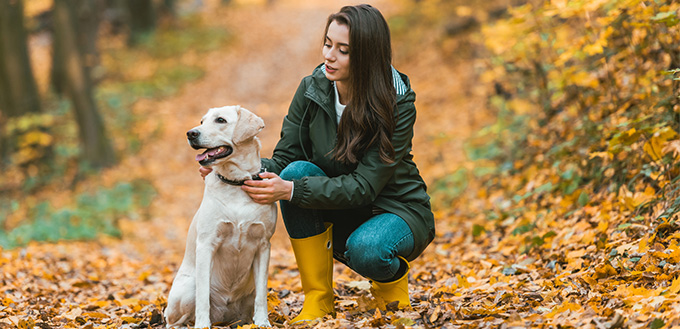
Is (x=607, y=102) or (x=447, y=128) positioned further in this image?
(x=447, y=128)

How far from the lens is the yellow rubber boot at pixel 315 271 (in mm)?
3717

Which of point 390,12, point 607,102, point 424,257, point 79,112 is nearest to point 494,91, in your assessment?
point 607,102

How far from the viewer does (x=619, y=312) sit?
304 cm

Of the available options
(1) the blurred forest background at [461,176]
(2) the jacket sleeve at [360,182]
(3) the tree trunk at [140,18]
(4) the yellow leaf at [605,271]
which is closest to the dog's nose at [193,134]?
(2) the jacket sleeve at [360,182]

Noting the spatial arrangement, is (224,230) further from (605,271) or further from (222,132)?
(605,271)

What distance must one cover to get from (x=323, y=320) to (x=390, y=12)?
1944 cm

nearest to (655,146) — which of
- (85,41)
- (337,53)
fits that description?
(337,53)

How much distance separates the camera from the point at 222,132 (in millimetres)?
3396

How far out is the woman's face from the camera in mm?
3545

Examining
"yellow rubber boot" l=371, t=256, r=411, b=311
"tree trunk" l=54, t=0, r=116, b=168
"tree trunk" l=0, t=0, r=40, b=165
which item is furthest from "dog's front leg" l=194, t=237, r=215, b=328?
"tree trunk" l=0, t=0, r=40, b=165

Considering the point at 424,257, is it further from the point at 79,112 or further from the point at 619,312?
the point at 79,112

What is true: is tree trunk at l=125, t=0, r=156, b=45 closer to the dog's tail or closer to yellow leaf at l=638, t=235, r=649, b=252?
the dog's tail

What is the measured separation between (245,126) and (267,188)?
397 millimetres

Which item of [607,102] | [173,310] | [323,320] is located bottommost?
[323,320]
